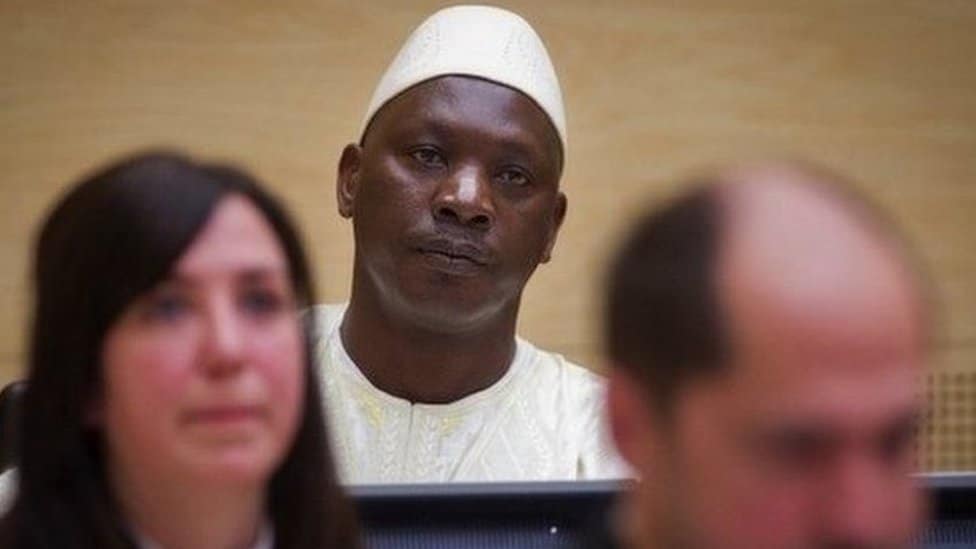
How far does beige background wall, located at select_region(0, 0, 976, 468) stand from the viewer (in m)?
3.52

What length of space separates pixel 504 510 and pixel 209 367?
0.63 ft

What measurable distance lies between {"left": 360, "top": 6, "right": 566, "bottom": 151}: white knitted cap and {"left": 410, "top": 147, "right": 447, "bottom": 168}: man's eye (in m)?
0.11

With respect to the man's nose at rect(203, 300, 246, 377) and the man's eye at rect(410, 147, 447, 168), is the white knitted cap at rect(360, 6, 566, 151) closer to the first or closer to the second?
the man's eye at rect(410, 147, 447, 168)

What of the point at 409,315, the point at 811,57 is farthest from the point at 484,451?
the point at 811,57

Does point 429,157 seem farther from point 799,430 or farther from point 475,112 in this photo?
point 799,430

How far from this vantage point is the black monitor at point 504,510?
3.95ft

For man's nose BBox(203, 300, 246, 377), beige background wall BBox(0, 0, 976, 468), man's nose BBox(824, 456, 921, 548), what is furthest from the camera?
beige background wall BBox(0, 0, 976, 468)

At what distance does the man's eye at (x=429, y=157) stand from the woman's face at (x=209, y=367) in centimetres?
90

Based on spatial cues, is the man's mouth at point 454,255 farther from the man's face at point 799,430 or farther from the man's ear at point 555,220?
the man's face at point 799,430

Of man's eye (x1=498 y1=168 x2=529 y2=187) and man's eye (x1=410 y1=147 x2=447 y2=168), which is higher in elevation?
man's eye (x1=410 y1=147 x2=447 y2=168)

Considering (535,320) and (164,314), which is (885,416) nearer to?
(164,314)

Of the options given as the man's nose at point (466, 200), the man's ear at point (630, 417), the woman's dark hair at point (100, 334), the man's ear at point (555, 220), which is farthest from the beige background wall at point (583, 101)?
the man's ear at point (630, 417)

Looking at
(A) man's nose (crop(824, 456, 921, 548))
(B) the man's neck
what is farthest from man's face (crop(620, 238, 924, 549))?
(B) the man's neck

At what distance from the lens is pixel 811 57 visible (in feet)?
12.1
